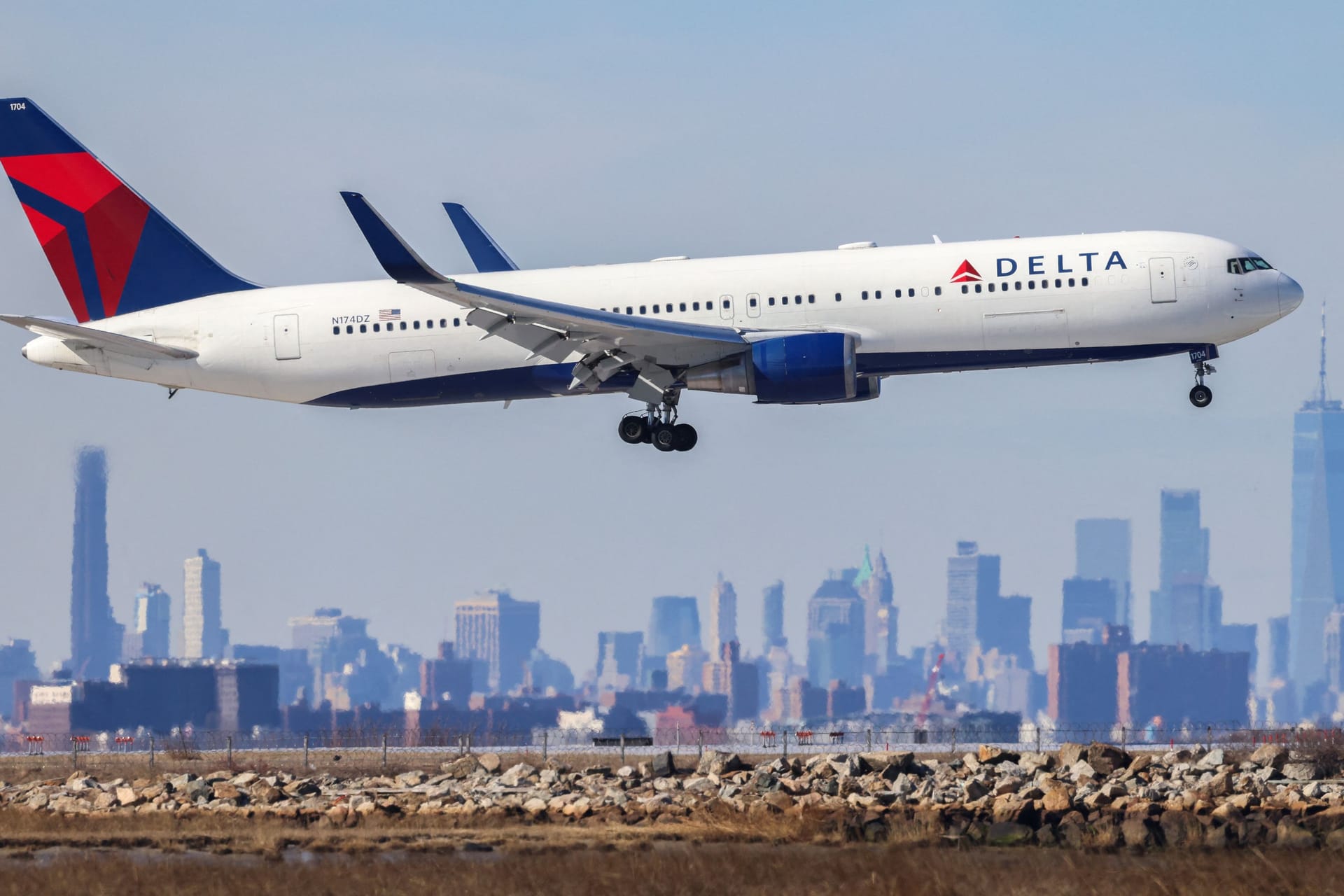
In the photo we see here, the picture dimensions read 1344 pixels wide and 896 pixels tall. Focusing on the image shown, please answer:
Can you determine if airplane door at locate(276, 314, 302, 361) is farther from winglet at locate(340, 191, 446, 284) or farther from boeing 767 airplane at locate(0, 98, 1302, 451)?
winglet at locate(340, 191, 446, 284)

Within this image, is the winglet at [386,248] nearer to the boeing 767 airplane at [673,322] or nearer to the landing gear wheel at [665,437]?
the boeing 767 airplane at [673,322]

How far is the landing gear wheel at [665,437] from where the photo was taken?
2076 inches

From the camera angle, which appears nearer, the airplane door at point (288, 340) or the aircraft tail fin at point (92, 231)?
the airplane door at point (288, 340)

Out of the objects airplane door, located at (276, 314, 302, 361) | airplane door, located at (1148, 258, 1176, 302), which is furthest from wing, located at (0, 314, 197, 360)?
airplane door, located at (1148, 258, 1176, 302)

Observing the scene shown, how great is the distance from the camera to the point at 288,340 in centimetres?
5372

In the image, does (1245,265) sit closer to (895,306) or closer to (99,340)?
(895,306)

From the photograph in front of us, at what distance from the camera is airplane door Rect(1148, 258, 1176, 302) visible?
48.6 metres

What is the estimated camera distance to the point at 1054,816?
35281 millimetres

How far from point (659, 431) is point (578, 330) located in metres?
5.06

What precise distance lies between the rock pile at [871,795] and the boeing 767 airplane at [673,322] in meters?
9.97

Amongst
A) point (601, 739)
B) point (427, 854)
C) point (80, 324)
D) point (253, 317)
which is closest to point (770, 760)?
point (601, 739)

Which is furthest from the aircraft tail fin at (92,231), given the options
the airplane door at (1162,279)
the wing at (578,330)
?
the airplane door at (1162,279)

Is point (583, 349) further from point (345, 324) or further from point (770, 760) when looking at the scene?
point (770, 760)

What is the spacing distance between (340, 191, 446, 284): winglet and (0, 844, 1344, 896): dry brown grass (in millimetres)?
17062
